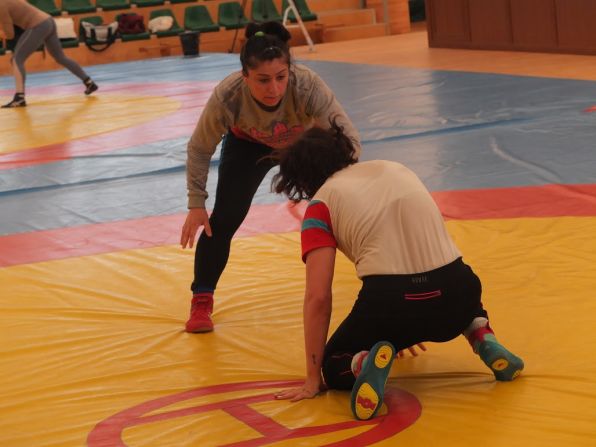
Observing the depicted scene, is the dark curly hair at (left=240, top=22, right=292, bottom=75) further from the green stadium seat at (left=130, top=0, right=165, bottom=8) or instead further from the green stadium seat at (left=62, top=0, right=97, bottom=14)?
the green stadium seat at (left=130, top=0, right=165, bottom=8)

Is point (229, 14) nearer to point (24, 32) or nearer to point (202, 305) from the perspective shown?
point (24, 32)

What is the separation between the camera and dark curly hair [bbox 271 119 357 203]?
9.12 ft

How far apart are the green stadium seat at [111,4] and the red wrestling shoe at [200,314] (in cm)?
1595

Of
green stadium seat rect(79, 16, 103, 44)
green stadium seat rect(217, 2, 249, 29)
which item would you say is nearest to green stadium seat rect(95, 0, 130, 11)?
green stadium seat rect(79, 16, 103, 44)

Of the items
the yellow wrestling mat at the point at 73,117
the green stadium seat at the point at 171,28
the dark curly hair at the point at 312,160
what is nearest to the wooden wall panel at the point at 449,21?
the yellow wrestling mat at the point at 73,117

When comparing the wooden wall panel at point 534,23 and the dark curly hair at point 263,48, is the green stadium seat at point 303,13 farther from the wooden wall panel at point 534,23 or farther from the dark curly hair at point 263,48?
the dark curly hair at point 263,48

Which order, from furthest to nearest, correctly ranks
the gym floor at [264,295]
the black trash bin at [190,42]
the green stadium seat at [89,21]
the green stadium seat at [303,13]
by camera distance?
the green stadium seat at [303,13], the green stadium seat at [89,21], the black trash bin at [190,42], the gym floor at [264,295]

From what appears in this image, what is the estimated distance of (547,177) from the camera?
538 cm

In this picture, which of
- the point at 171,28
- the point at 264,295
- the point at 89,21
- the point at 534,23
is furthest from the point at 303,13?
the point at 264,295

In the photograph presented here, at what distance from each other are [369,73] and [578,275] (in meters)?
8.34

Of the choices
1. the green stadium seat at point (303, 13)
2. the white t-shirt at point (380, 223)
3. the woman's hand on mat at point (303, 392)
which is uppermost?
the green stadium seat at point (303, 13)

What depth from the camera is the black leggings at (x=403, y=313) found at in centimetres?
267

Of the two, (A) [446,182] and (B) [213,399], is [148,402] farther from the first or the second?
(A) [446,182]

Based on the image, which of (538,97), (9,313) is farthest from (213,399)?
(538,97)
